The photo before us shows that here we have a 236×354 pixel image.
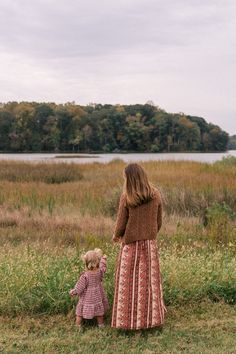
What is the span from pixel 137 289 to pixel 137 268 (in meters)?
0.19

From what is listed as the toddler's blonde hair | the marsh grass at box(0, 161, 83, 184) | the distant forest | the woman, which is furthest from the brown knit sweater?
the distant forest

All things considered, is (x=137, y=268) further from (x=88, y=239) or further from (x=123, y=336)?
(x=88, y=239)

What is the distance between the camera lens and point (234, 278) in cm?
582

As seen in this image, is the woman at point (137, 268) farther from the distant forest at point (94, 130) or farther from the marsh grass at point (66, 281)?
the distant forest at point (94, 130)

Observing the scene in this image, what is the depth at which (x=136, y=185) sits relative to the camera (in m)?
4.43

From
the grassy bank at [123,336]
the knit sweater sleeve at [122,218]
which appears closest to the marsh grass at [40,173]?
the grassy bank at [123,336]

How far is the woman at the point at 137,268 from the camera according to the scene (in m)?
4.56

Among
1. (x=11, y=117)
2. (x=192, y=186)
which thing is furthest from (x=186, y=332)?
(x=11, y=117)

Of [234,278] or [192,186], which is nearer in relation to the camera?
[234,278]

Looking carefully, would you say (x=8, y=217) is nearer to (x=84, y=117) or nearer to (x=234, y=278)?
(x=234, y=278)

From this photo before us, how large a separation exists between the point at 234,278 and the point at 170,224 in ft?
16.1

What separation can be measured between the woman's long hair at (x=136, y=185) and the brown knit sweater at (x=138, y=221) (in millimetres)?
89

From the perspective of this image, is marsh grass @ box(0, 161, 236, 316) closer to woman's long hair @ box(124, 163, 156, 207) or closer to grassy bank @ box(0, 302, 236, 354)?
grassy bank @ box(0, 302, 236, 354)

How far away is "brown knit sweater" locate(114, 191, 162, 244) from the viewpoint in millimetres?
4551
